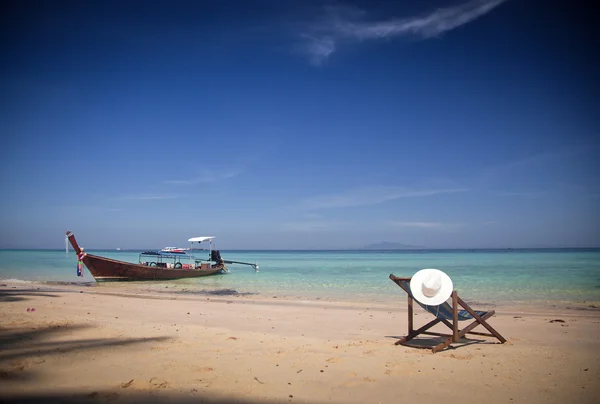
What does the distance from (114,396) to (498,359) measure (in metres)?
5.60

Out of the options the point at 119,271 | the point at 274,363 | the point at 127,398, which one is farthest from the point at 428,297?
the point at 119,271

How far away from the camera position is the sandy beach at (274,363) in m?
4.63

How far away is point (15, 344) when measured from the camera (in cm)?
645

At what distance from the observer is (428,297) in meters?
6.89

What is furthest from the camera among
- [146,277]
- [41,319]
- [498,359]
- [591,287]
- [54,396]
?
[146,277]

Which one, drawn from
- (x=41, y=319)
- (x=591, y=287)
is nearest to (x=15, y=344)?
(x=41, y=319)

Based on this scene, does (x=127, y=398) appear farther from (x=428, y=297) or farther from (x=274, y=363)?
(x=428, y=297)

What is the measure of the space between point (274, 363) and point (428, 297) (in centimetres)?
290

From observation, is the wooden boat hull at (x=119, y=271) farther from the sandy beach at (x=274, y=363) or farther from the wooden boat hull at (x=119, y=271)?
the sandy beach at (x=274, y=363)

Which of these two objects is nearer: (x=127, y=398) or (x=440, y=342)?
(x=127, y=398)

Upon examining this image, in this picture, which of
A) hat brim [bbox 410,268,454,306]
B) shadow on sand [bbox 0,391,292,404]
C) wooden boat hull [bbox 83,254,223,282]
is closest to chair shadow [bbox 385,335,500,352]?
hat brim [bbox 410,268,454,306]

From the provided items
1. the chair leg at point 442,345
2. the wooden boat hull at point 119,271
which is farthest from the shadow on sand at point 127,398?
the wooden boat hull at point 119,271

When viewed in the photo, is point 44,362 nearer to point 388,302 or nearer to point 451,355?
point 451,355

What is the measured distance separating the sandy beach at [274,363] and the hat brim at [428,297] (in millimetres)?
885
